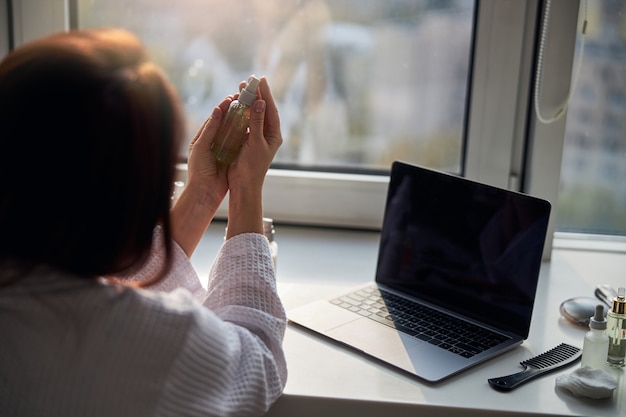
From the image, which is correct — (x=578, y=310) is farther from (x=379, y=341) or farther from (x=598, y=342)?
(x=379, y=341)

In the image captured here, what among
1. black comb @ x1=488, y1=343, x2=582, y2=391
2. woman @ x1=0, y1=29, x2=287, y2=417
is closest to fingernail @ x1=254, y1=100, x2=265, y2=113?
woman @ x1=0, y1=29, x2=287, y2=417

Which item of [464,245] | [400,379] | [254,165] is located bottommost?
[400,379]

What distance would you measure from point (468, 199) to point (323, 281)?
283 millimetres

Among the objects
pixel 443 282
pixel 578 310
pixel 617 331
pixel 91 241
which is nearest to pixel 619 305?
Result: pixel 617 331

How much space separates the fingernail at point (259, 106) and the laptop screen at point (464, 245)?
10.9 inches

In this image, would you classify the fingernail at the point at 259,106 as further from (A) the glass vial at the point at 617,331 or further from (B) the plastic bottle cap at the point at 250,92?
(A) the glass vial at the point at 617,331

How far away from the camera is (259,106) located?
1084 mm

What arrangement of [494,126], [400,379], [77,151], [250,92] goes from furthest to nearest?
1. [494,126]
2. [250,92]
3. [400,379]
4. [77,151]

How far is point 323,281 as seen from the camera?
1.30 meters

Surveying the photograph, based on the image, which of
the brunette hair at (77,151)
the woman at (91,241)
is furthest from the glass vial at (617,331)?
the brunette hair at (77,151)

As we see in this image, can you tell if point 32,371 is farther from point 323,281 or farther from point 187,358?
point 323,281

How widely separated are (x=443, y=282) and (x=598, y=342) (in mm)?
243

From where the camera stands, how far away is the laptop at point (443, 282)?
107 centimetres

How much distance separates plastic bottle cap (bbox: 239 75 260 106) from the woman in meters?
0.25
